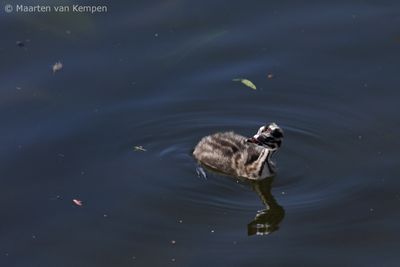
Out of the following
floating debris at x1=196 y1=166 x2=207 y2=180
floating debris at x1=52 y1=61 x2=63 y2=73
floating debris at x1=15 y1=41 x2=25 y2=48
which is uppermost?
floating debris at x1=15 y1=41 x2=25 y2=48

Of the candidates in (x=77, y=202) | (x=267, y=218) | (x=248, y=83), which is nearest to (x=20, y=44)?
(x=248, y=83)

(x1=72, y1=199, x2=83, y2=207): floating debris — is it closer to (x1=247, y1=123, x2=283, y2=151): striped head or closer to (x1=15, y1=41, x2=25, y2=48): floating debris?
(x1=247, y1=123, x2=283, y2=151): striped head

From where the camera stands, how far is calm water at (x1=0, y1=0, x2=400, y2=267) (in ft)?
37.2

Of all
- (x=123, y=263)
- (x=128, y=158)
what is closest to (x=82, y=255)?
(x=123, y=263)

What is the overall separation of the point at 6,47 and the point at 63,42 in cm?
77

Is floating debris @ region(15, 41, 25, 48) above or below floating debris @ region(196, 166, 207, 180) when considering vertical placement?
above

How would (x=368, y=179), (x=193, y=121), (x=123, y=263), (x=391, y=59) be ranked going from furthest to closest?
(x=391, y=59)
(x=193, y=121)
(x=368, y=179)
(x=123, y=263)

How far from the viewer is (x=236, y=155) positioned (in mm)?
12727

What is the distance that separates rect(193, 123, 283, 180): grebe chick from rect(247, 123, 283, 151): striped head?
0.19 feet

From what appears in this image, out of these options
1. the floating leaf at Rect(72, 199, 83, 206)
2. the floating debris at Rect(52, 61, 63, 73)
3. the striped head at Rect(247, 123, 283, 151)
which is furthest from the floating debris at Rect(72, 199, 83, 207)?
the floating debris at Rect(52, 61, 63, 73)

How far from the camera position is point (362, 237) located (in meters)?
11.3

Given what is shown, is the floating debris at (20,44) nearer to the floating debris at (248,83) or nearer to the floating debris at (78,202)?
the floating debris at (248,83)

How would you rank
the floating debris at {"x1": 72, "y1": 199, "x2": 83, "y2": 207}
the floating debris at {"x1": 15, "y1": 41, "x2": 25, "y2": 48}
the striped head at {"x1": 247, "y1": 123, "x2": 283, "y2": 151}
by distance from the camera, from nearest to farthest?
1. the floating debris at {"x1": 72, "y1": 199, "x2": 83, "y2": 207}
2. the striped head at {"x1": 247, "y1": 123, "x2": 283, "y2": 151}
3. the floating debris at {"x1": 15, "y1": 41, "x2": 25, "y2": 48}

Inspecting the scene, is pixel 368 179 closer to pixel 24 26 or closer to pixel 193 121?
pixel 193 121
